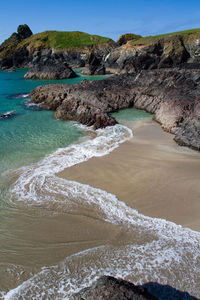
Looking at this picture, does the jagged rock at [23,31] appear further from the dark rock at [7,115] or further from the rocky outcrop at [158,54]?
the dark rock at [7,115]

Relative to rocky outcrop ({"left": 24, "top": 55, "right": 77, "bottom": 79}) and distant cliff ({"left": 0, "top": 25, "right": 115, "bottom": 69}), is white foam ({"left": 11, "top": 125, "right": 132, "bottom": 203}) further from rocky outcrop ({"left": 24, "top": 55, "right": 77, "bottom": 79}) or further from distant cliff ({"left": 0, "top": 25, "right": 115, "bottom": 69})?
distant cliff ({"left": 0, "top": 25, "right": 115, "bottom": 69})

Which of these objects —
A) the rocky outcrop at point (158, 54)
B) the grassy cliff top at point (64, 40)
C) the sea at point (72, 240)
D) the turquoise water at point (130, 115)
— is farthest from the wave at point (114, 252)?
the grassy cliff top at point (64, 40)

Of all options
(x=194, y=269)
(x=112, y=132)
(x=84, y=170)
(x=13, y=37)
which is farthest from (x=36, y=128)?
(x=13, y=37)

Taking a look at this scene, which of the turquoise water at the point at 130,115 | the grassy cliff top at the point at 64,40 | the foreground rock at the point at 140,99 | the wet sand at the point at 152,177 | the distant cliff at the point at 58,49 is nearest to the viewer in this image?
the wet sand at the point at 152,177

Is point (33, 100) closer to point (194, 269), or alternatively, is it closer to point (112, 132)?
point (112, 132)

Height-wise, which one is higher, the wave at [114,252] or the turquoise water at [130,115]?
the turquoise water at [130,115]
